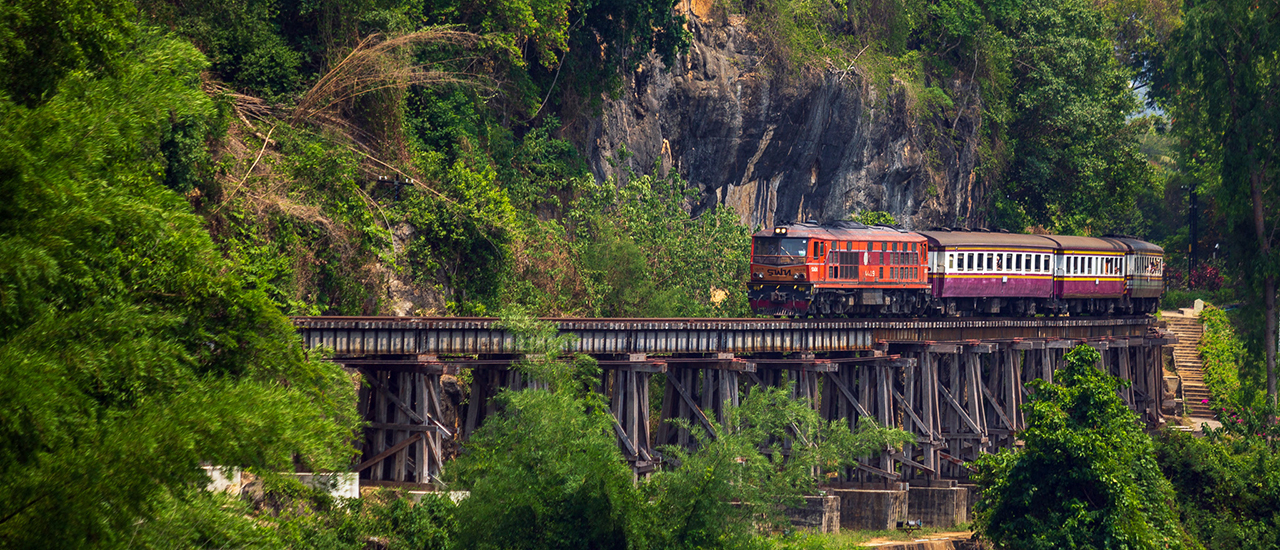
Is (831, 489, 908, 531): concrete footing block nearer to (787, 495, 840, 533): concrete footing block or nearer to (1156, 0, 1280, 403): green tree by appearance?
(787, 495, 840, 533): concrete footing block

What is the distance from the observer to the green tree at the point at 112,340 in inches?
418

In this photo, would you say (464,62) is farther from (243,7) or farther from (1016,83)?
(1016,83)

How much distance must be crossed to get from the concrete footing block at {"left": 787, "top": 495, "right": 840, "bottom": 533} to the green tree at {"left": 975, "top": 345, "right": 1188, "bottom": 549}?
360 cm

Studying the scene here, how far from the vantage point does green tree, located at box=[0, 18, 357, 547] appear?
418 inches

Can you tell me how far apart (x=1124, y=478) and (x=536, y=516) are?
15.5m

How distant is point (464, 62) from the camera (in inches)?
1462

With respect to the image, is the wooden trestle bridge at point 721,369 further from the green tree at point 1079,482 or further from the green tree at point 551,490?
the green tree at point 551,490

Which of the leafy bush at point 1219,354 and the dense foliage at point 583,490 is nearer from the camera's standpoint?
the dense foliage at point 583,490

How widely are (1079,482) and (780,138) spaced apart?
79.3 ft

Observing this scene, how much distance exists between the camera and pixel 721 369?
29.2m

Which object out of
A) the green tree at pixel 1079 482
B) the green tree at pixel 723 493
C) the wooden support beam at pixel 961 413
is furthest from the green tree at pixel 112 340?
the wooden support beam at pixel 961 413

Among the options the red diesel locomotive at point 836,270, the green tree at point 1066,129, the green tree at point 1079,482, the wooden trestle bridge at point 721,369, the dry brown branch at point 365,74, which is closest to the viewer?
the wooden trestle bridge at point 721,369

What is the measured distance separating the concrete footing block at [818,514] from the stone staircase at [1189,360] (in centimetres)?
2780

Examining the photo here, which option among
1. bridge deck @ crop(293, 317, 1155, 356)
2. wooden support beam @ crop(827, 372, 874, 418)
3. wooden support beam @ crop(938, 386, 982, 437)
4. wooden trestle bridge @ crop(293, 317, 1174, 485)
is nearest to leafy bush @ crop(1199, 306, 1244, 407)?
wooden trestle bridge @ crop(293, 317, 1174, 485)
